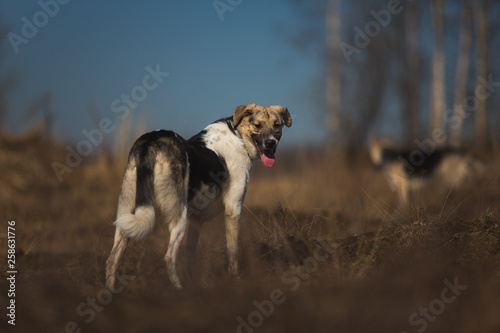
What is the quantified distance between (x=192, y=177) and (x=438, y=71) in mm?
14782

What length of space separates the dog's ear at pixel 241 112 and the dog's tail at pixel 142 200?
4.53ft

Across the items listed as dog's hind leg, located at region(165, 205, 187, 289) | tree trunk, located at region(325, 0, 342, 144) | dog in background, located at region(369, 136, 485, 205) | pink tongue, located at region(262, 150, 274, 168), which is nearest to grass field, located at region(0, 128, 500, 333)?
dog's hind leg, located at region(165, 205, 187, 289)

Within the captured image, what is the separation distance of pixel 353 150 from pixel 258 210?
8030mm

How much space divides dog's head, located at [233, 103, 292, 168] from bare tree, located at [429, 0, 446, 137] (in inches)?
508

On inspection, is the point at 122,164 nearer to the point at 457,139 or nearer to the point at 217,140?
the point at 217,140

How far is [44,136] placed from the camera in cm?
1090

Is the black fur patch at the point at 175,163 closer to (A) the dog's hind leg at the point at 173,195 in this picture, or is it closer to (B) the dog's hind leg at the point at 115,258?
(A) the dog's hind leg at the point at 173,195

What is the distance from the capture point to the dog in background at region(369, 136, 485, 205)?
440 inches

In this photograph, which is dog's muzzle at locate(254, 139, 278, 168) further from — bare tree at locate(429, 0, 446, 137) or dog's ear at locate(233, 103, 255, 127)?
bare tree at locate(429, 0, 446, 137)

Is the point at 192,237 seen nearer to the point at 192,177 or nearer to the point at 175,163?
the point at 192,177

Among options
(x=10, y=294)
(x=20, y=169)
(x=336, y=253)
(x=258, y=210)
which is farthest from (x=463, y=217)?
(x=20, y=169)

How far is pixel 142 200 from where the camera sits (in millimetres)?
4082

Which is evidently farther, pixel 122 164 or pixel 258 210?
pixel 122 164

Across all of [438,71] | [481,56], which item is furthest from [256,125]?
[481,56]
